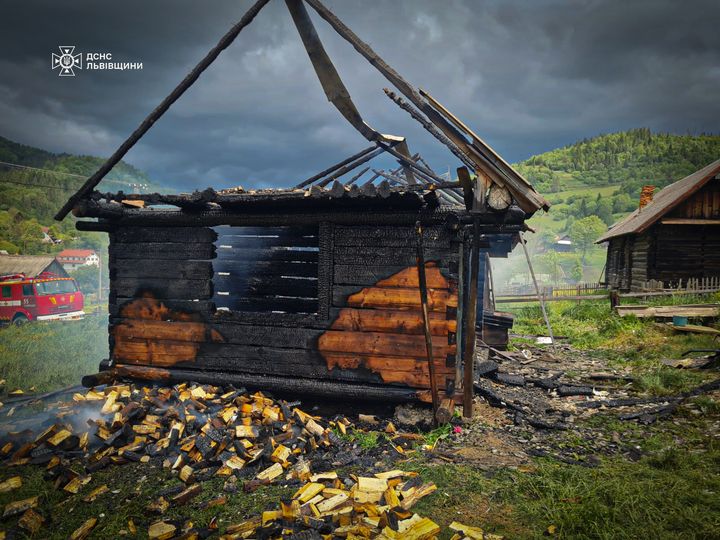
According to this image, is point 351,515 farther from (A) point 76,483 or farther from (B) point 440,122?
(B) point 440,122

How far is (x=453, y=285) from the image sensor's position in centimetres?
546

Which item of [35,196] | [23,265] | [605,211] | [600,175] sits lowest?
[23,265]

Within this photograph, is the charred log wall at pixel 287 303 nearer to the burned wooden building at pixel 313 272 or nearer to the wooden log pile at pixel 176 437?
the burned wooden building at pixel 313 272

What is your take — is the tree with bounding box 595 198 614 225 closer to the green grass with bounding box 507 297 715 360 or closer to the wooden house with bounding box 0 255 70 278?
the green grass with bounding box 507 297 715 360

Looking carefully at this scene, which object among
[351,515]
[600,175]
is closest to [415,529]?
[351,515]

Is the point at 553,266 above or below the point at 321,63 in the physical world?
below

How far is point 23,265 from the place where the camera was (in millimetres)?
26828

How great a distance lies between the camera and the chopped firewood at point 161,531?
10.7ft

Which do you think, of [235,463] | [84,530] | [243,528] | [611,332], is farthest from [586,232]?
[84,530]

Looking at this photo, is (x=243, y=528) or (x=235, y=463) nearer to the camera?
(x=243, y=528)

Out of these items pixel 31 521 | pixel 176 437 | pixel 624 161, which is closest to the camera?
pixel 31 521

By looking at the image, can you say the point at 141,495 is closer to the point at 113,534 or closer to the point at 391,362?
the point at 113,534

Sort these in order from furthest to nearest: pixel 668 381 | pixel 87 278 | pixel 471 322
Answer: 1. pixel 87 278
2. pixel 668 381
3. pixel 471 322

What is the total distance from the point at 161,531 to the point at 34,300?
66.2 feet
